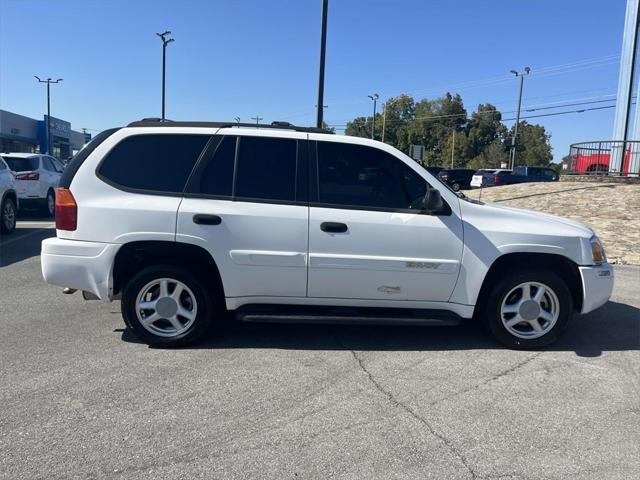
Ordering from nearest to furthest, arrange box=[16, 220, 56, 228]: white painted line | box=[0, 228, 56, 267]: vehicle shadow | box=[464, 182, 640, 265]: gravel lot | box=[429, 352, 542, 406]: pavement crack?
1. box=[429, 352, 542, 406]: pavement crack
2. box=[0, 228, 56, 267]: vehicle shadow
3. box=[464, 182, 640, 265]: gravel lot
4. box=[16, 220, 56, 228]: white painted line

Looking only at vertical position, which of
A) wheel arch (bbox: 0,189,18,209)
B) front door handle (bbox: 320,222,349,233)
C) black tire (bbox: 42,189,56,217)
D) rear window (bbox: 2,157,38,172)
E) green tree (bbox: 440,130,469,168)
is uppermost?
green tree (bbox: 440,130,469,168)

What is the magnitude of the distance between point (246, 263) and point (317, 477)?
2.04m

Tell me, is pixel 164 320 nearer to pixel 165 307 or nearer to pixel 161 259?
pixel 165 307

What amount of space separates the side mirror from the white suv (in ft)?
0.04

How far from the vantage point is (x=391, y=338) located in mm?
4898

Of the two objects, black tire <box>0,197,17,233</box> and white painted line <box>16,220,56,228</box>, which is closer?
black tire <box>0,197,17,233</box>

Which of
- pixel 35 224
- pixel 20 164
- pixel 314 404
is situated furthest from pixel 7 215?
pixel 314 404

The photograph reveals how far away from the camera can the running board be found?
443 centimetres

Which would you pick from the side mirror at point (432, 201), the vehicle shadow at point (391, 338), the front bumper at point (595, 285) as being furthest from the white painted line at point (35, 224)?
the front bumper at point (595, 285)

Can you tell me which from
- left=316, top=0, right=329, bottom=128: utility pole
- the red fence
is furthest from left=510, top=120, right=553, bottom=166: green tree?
left=316, top=0, right=329, bottom=128: utility pole

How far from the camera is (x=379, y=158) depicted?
179 inches

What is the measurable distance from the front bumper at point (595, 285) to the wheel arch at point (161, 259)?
319cm

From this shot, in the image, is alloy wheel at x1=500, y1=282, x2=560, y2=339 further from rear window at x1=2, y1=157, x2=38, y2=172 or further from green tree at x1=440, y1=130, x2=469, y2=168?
green tree at x1=440, y1=130, x2=469, y2=168

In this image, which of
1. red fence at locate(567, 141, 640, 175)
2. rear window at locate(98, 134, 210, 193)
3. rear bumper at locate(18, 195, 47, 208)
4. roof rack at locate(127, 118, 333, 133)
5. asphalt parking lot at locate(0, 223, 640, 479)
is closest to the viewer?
asphalt parking lot at locate(0, 223, 640, 479)
